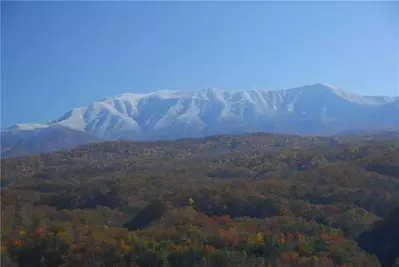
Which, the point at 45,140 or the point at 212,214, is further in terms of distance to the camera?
the point at 45,140

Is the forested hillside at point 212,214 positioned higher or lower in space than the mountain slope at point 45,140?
higher

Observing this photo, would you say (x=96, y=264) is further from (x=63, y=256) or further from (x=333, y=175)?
(x=333, y=175)

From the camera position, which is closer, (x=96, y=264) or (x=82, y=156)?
(x=96, y=264)

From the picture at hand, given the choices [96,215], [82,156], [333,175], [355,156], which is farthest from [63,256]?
[82,156]

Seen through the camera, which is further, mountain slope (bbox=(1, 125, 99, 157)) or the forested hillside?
mountain slope (bbox=(1, 125, 99, 157))

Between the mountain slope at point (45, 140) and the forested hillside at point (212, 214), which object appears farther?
the mountain slope at point (45, 140)

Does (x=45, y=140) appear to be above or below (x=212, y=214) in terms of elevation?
below

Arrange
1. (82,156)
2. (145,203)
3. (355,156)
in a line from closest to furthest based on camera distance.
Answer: (145,203) < (355,156) < (82,156)

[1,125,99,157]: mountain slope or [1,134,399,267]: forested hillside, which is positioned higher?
[1,134,399,267]: forested hillside
